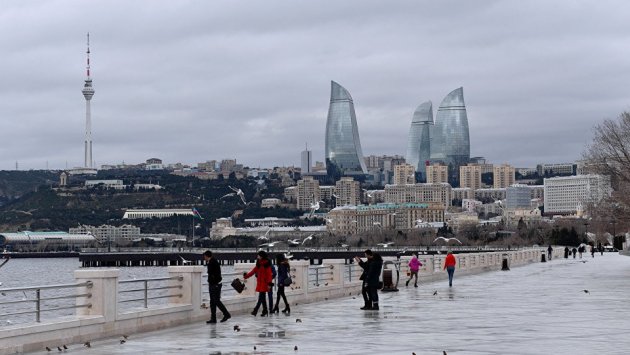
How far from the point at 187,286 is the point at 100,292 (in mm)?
4614

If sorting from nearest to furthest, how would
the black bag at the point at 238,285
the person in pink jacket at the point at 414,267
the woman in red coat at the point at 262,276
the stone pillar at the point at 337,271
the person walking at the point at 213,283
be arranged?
the person walking at the point at 213,283 < the woman in red coat at the point at 262,276 < the black bag at the point at 238,285 < the stone pillar at the point at 337,271 < the person in pink jacket at the point at 414,267

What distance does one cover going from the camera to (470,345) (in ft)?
76.3

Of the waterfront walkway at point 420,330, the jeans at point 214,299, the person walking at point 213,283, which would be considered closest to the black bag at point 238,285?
the waterfront walkway at point 420,330

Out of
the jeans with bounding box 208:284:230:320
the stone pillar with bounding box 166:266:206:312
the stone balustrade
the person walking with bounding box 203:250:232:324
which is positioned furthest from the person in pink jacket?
the person walking with bounding box 203:250:232:324

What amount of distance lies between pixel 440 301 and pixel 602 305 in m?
5.80

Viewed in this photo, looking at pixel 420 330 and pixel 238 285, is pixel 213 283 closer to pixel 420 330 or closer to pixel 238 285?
pixel 238 285

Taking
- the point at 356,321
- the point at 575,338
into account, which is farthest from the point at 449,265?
the point at 575,338

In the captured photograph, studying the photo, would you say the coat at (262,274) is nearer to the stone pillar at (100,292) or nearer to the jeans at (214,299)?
the jeans at (214,299)

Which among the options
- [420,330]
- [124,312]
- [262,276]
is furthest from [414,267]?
[124,312]

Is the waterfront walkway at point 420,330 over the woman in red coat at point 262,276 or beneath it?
beneath

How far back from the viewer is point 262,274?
3123 centimetres

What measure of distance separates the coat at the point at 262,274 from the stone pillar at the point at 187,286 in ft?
5.61

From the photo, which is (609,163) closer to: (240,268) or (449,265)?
(449,265)

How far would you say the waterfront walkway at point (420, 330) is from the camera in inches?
902
